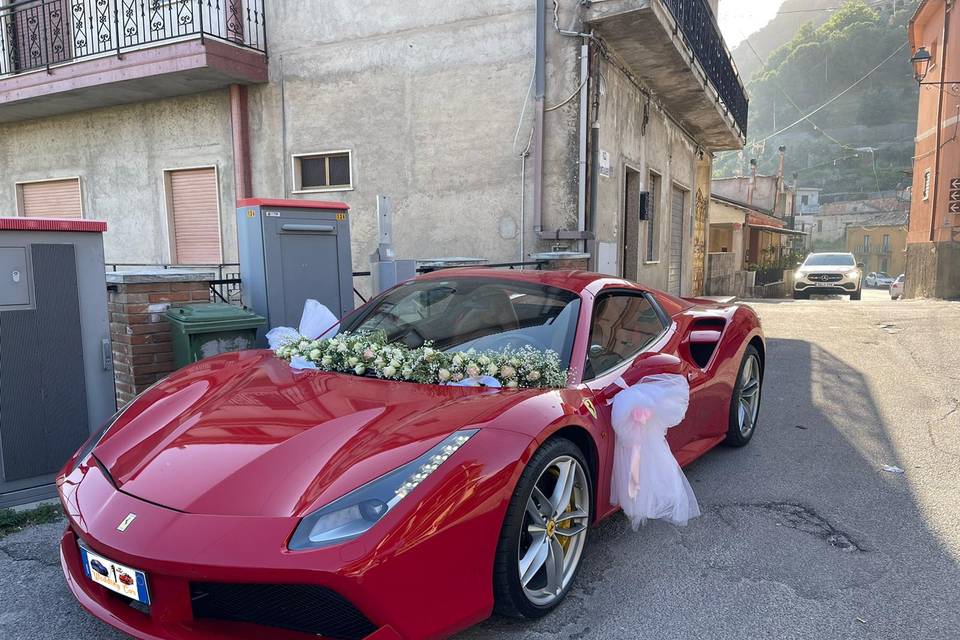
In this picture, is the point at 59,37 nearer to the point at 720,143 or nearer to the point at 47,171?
the point at 47,171

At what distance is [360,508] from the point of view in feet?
5.87

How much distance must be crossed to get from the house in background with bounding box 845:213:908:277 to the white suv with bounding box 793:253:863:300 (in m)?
38.1

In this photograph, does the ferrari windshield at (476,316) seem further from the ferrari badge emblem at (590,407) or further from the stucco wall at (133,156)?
the stucco wall at (133,156)

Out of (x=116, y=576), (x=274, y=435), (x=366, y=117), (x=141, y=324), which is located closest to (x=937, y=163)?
(x=366, y=117)

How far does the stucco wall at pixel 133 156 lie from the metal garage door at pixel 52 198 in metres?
0.16

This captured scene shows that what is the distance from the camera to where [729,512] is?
126 inches

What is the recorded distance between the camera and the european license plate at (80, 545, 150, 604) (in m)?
1.79

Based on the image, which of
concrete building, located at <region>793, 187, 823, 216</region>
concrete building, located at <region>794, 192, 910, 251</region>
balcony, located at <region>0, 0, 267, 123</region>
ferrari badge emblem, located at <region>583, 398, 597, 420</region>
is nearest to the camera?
ferrari badge emblem, located at <region>583, 398, 597, 420</region>

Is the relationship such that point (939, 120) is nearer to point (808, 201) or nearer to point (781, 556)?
point (781, 556)

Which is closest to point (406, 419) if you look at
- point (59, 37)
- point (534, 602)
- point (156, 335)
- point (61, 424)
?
point (534, 602)

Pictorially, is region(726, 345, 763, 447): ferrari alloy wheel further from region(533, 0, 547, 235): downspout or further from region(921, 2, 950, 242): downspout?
region(921, 2, 950, 242): downspout

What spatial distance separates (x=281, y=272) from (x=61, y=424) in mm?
1910

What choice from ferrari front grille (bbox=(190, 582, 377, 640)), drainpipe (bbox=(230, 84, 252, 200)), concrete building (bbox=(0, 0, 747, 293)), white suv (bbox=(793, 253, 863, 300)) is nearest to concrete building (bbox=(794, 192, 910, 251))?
white suv (bbox=(793, 253, 863, 300))

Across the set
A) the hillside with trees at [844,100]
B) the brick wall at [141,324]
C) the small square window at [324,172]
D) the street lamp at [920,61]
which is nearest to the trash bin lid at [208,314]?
the brick wall at [141,324]
